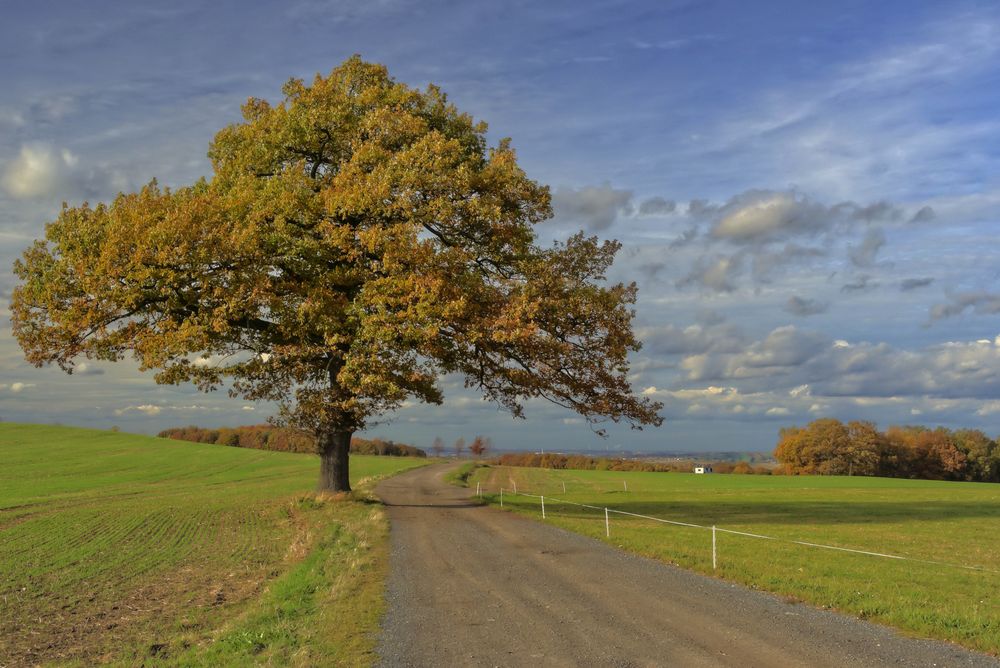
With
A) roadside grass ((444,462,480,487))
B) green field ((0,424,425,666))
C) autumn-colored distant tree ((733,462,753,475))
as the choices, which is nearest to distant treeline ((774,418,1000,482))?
autumn-colored distant tree ((733,462,753,475))

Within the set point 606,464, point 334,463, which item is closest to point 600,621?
point 334,463

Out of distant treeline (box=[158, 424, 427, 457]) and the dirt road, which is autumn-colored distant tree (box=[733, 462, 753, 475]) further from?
the dirt road

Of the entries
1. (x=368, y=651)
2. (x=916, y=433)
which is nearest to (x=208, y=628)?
(x=368, y=651)

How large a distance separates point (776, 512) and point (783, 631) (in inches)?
1409

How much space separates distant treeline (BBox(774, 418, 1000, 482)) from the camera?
126000 mm

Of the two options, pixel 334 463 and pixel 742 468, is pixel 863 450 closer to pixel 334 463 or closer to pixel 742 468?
pixel 742 468

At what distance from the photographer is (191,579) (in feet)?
61.6

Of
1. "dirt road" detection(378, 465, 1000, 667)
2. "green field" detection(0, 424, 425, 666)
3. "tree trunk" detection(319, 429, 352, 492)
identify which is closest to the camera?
"dirt road" detection(378, 465, 1000, 667)

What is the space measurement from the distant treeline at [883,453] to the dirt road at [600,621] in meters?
119

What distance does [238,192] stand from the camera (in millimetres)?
29203

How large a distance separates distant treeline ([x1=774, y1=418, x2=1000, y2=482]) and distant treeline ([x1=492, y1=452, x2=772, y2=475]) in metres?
7.47

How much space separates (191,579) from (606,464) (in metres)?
115

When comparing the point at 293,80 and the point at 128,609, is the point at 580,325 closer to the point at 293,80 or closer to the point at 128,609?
the point at 293,80

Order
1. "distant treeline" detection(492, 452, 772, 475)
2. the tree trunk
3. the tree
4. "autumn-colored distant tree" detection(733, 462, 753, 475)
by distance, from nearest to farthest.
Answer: the tree
the tree trunk
"distant treeline" detection(492, 452, 772, 475)
"autumn-colored distant tree" detection(733, 462, 753, 475)
